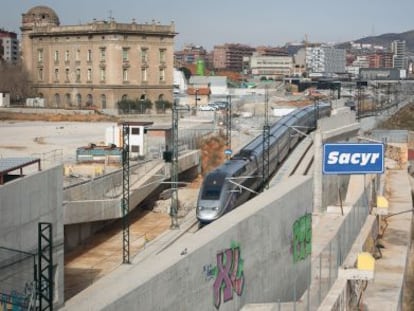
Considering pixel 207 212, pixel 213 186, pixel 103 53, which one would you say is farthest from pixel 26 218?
→ pixel 103 53

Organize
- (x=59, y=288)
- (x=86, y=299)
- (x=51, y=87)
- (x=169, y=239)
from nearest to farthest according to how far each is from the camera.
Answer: (x=86, y=299), (x=59, y=288), (x=169, y=239), (x=51, y=87)

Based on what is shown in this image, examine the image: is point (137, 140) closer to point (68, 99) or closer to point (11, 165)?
point (11, 165)

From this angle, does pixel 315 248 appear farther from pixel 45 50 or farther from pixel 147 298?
pixel 45 50

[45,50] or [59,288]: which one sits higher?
[45,50]

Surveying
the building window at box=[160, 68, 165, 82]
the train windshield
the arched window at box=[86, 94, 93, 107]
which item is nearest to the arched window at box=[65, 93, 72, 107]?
the arched window at box=[86, 94, 93, 107]

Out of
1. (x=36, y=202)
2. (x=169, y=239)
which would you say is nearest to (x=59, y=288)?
(x=36, y=202)

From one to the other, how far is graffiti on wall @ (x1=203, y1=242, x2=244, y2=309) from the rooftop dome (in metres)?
84.2

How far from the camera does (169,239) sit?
30938 mm

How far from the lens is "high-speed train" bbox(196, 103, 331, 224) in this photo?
99.9 ft

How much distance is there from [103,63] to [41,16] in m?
18.1

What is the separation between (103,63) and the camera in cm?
8369

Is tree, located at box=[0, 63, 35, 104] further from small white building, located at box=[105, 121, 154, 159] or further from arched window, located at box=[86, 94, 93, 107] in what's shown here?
small white building, located at box=[105, 121, 154, 159]

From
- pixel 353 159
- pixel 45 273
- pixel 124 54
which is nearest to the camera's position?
pixel 45 273

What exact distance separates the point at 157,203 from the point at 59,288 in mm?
19986
